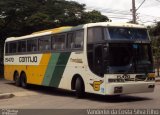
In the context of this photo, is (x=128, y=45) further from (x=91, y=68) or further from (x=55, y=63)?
(x=55, y=63)

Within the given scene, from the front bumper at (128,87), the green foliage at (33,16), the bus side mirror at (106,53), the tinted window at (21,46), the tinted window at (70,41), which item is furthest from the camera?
the green foliage at (33,16)

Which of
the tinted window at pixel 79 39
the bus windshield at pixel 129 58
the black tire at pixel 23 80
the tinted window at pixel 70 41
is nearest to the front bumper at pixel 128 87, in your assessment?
the bus windshield at pixel 129 58

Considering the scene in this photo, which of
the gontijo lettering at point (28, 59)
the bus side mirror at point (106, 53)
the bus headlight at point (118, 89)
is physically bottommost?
the bus headlight at point (118, 89)

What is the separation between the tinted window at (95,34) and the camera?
51.5ft

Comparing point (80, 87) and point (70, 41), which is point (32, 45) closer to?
point (70, 41)

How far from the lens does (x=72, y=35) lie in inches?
701

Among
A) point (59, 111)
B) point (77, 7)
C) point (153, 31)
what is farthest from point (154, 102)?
point (153, 31)

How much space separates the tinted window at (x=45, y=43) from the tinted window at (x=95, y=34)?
414cm

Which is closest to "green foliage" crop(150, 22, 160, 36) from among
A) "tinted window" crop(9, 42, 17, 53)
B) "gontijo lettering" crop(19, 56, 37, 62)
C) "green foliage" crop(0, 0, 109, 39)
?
"green foliage" crop(0, 0, 109, 39)

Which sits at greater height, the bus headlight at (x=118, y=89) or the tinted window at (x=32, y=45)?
the tinted window at (x=32, y=45)

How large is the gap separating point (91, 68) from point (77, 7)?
75.1ft

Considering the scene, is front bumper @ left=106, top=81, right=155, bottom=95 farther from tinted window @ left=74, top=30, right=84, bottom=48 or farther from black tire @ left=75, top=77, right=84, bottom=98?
tinted window @ left=74, top=30, right=84, bottom=48

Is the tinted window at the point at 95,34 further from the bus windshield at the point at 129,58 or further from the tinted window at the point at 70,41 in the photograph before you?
the tinted window at the point at 70,41

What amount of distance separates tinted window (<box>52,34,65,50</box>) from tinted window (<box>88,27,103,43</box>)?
2.48 meters
